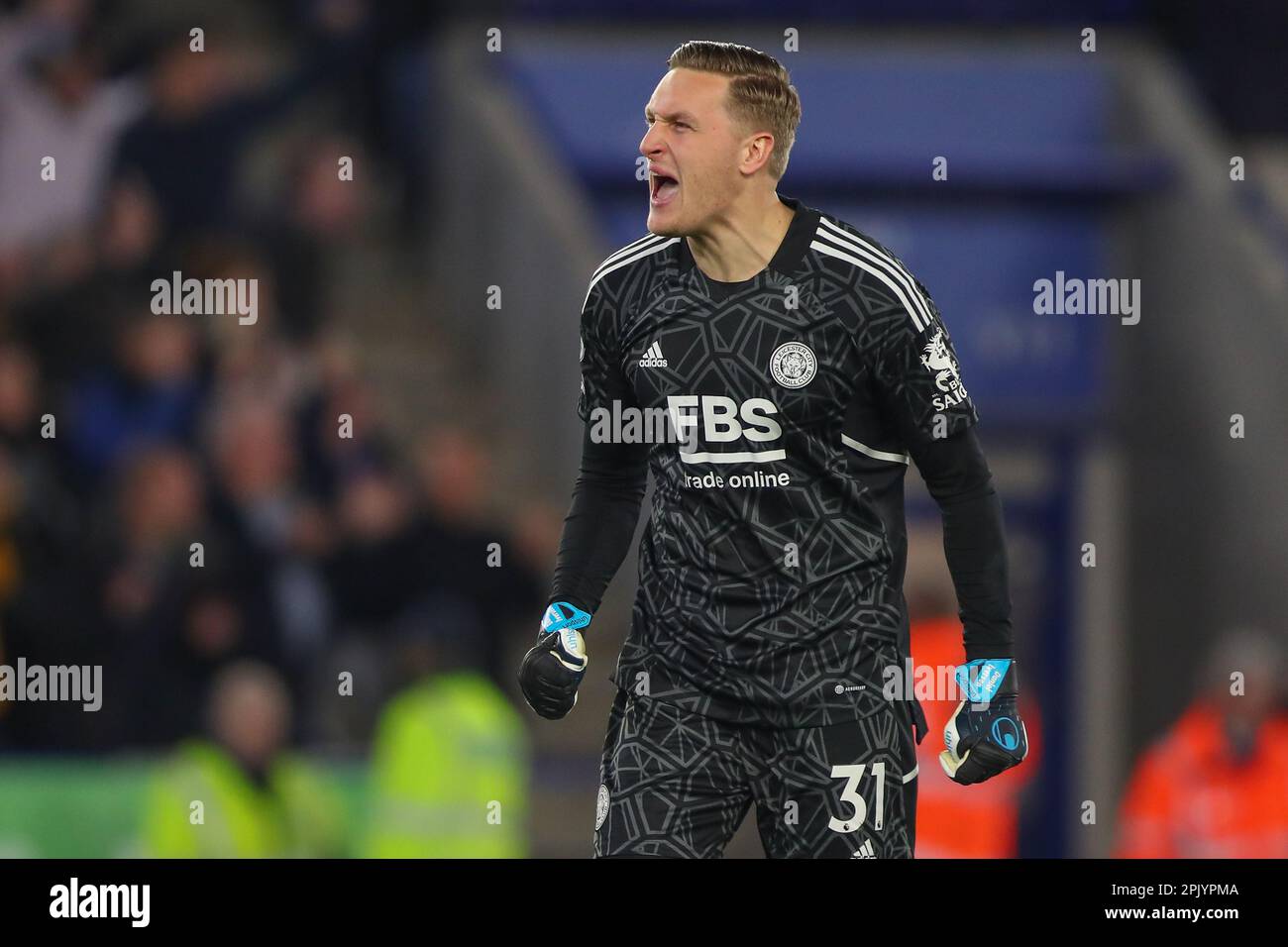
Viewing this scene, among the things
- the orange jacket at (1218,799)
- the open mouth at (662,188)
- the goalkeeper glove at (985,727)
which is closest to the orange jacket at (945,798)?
the orange jacket at (1218,799)

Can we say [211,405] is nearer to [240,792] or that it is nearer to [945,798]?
[240,792]

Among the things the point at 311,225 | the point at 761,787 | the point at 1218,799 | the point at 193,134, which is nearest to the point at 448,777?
the point at 1218,799

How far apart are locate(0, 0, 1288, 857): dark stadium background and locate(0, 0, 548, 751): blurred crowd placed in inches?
1.1

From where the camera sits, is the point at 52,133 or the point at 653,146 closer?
the point at 653,146

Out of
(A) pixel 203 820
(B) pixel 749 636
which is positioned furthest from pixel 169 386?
(B) pixel 749 636

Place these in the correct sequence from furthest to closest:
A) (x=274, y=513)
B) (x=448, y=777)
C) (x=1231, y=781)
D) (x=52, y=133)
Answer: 1. (x=52, y=133)
2. (x=274, y=513)
3. (x=1231, y=781)
4. (x=448, y=777)

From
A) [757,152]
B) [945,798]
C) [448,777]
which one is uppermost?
[757,152]

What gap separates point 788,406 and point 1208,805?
20.0 ft

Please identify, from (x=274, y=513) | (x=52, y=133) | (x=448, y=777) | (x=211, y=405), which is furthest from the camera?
(x=52, y=133)

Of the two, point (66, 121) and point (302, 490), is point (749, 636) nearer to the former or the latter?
point (302, 490)

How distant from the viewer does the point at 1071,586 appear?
1239cm

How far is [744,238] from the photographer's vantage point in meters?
4.62
